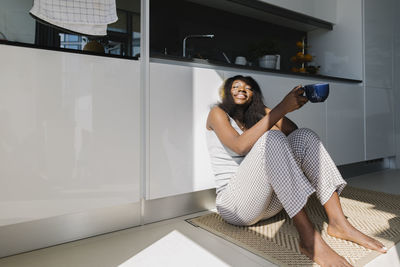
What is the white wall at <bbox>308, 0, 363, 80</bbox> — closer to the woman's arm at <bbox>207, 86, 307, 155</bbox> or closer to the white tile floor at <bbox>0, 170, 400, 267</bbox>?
the woman's arm at <bbox>207, 86, 307, 155</bbox>

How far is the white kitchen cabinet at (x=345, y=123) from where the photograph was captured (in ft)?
9.20

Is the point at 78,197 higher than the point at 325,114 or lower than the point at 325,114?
lower

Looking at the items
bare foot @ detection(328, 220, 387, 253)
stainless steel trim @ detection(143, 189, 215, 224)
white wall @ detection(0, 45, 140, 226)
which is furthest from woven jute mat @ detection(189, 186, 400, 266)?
white wall @ detection(0, 45, 140, 226)

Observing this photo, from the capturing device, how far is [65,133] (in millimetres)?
1478

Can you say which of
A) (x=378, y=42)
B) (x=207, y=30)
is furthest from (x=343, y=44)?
(x=207, y=30)

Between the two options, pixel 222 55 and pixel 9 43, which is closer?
pixel 9 43

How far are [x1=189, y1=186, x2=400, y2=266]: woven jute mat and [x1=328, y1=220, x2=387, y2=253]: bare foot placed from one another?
0.08 feet

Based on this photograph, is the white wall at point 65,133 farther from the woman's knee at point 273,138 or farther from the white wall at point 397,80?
the white wall at point 397,80

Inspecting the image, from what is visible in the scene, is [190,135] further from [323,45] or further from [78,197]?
[323,45]

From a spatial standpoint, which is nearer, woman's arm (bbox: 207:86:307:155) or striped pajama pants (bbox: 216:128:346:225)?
striped pajama pants (bbox: 216:128:346:225)

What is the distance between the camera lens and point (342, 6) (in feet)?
10.8

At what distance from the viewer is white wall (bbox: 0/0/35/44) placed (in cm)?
133

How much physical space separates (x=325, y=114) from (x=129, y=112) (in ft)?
6.26

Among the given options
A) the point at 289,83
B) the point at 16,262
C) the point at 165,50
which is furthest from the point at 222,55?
the point at 16,262
